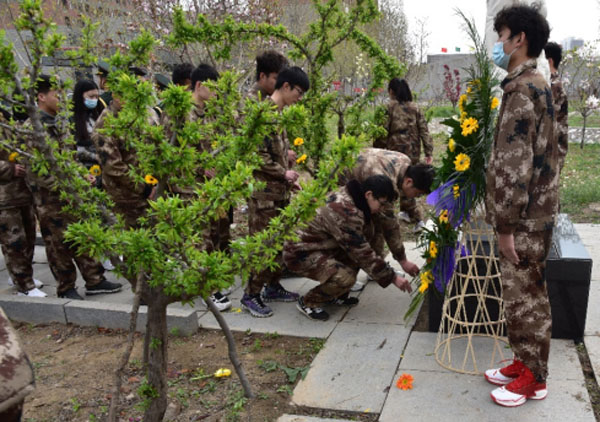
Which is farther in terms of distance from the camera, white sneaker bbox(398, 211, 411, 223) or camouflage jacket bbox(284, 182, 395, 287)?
white sneaker bbox(398, 211, 411, 223)

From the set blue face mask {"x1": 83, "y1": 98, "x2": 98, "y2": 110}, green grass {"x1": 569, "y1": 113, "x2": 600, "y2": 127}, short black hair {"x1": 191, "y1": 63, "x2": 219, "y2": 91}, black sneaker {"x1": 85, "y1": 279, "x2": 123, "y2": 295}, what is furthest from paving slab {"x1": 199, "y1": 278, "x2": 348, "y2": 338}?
green grass {"x1": 569, "y1": 113, "x2": 600, "y2": 127}

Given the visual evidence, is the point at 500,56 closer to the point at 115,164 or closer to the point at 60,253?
the point at 115,164

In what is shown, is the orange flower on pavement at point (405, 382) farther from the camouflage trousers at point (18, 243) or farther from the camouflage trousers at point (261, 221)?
the camouflage trousers at point (18, 243)

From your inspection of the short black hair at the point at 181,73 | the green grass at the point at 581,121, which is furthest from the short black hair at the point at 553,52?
the green grass at the point at 581,121

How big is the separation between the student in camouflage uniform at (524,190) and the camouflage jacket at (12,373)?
2156 mm

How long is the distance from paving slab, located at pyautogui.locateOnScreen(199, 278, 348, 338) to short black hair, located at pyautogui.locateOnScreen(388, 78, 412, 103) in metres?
3.50

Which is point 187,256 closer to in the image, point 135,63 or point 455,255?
point 135,63

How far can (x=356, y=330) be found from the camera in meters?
3.94

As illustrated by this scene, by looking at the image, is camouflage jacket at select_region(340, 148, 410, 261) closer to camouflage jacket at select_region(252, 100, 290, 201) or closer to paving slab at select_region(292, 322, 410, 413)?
camouflage jacket at select_region(252, 100, 290, 201)

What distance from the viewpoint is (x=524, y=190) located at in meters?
2.58

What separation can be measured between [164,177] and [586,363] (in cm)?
274

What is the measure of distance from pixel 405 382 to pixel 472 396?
1.22 feet

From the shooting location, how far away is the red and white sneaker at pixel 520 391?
2.86m

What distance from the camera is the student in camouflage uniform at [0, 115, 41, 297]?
15.3 ft
